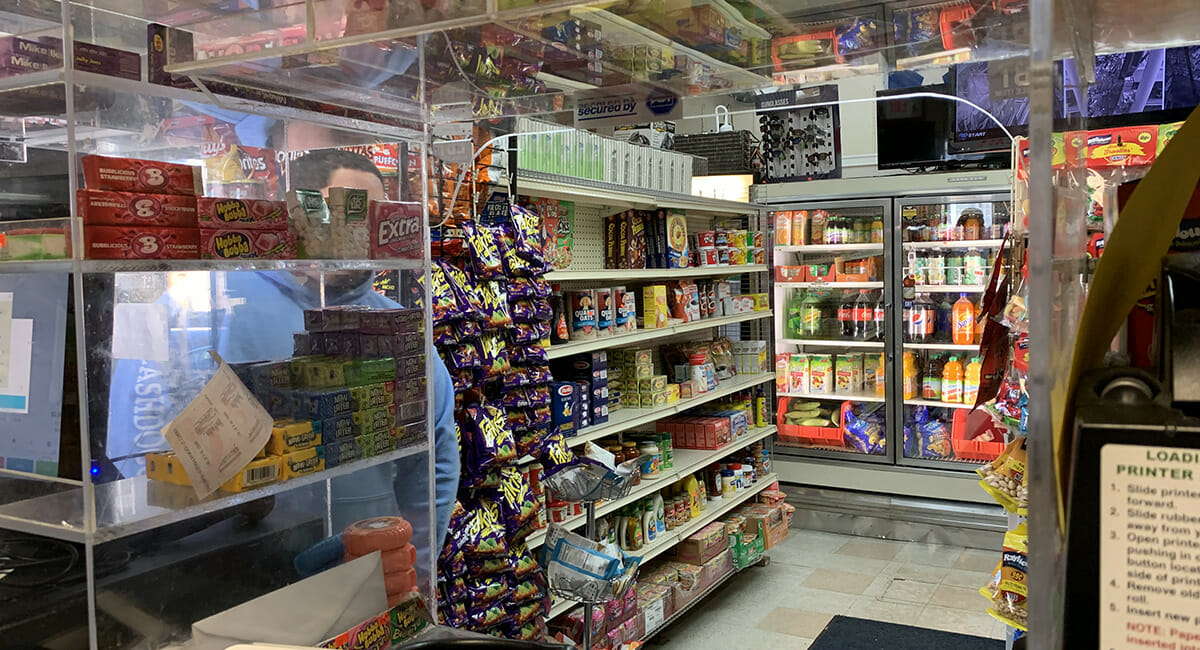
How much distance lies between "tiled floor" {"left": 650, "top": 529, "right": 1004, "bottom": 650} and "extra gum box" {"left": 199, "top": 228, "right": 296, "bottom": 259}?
368 centimetres

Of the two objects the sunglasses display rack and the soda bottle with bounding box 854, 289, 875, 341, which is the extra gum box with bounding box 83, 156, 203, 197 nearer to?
the sunglasses display rack

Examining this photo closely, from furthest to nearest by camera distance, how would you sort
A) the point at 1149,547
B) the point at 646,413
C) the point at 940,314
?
the point at 940,314 < the point at 646,413 < the point at 1149,547

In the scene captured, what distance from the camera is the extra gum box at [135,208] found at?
5.10 feet

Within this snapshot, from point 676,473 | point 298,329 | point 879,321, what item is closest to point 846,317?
point 879,321

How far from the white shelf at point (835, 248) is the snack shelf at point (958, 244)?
0.25 meters

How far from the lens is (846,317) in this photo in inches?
290

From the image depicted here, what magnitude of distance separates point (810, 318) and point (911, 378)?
0.95 m

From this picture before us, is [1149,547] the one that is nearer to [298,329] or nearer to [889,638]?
[298,329]

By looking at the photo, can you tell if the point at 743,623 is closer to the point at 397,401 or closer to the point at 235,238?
the point at 397,401

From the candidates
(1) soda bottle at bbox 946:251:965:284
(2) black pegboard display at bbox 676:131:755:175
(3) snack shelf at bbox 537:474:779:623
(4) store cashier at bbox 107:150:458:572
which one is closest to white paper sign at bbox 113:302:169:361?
(4) store cashier at bbox 107:150:458:572

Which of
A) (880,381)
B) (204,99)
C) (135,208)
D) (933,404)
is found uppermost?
(204,99)

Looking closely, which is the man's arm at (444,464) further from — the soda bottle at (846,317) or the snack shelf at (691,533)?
the soda bottle at (846,317)

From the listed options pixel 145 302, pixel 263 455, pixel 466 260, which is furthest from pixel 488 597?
pixel 145 302

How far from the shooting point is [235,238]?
1829 millimetres
